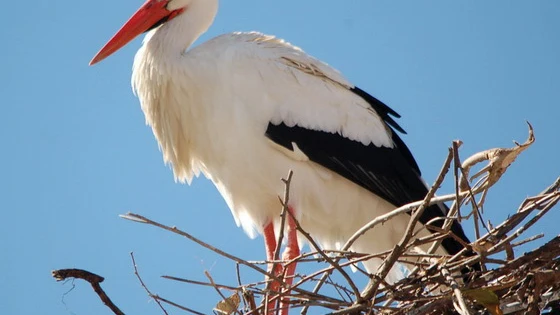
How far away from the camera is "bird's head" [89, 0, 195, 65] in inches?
319

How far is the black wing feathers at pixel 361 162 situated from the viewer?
7566mm

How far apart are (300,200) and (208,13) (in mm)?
1488

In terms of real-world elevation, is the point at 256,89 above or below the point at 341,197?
above

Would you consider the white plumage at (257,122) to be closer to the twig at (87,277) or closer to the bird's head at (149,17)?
the bird's head at (149,17)

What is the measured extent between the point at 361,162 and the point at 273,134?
0.64m

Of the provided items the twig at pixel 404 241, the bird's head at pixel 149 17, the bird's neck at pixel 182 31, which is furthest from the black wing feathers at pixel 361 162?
the twig at pixel 404 241

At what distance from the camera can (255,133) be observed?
7430 millimetres

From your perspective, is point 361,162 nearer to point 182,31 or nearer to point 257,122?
point 257,122

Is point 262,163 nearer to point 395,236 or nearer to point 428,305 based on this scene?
point 395,236

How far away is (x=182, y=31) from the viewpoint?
313 inches

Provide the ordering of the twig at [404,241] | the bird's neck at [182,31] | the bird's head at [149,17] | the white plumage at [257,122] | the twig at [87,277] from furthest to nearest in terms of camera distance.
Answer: the bird's head at [149,17] < the bird's neck at [182,31] < the white plumage at [257,122] < the twig at [87,277] < the twig at [404,241]

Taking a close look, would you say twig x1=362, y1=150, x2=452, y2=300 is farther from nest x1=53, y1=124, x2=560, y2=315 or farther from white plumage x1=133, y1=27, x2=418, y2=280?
white plumage x1=133, y1=27, x2=418, y2=280

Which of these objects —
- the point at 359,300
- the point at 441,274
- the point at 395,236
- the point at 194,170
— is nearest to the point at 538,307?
the point at 441,274

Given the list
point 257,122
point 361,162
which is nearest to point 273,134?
point 257,122
